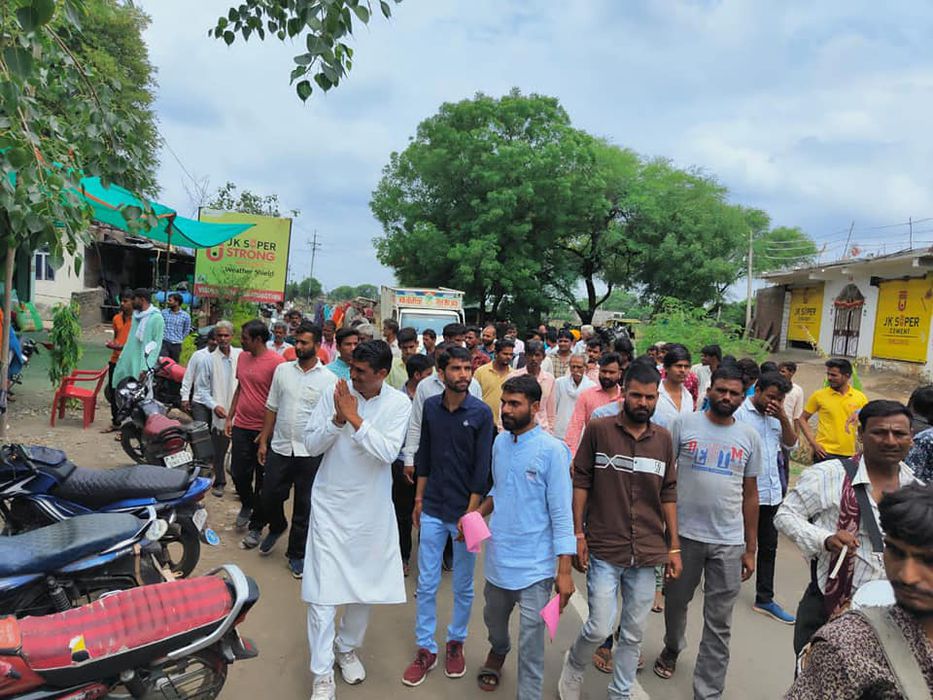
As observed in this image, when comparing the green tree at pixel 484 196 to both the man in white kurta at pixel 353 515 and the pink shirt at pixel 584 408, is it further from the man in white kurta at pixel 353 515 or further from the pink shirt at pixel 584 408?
the man in white kurta at pixel 353 515

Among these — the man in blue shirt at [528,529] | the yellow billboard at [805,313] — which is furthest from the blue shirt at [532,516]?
the yellow billboard at [805,313]

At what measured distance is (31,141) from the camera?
2918 mm

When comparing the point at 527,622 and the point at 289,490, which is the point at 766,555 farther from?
the point at 289,490

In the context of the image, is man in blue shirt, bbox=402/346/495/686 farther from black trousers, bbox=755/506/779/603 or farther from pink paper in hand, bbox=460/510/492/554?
black trousers, bbox=755/506/779/603

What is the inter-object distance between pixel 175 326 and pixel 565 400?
21.8ft

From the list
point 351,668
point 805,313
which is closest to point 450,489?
point 351,668

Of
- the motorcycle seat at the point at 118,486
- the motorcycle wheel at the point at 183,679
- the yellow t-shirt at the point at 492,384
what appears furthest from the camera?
the yellow t-shirt at the point at 492,384

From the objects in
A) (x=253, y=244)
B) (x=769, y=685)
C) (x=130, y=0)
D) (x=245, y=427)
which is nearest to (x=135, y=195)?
(x=130, y=0)

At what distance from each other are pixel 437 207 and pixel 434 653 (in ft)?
74.7

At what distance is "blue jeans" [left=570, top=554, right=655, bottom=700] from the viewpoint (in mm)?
2877

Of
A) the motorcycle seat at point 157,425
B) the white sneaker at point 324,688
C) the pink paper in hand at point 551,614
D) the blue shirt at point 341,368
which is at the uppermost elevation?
the blue shirt at point 341,368

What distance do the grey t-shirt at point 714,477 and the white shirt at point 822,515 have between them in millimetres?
613

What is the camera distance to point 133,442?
6.23 meters

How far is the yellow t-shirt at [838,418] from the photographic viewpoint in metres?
5.36
